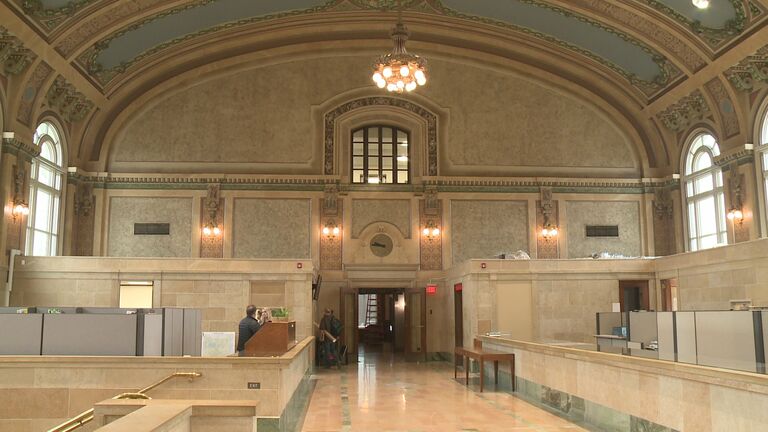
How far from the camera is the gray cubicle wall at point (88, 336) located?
8273 mm

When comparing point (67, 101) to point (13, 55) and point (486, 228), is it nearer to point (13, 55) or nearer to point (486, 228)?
point (13, 55)

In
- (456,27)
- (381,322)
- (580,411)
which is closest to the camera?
(580,411)

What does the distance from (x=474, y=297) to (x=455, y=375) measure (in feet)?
8.81

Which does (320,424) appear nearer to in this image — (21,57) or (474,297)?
(474,297)

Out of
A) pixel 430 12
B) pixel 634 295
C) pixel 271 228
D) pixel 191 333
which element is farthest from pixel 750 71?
pixel 191 333

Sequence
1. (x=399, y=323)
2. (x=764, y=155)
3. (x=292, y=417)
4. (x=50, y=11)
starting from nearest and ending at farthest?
(x=292, y=417)
(x=50, y=11)
(x=764, y=155)
(x=399, y=323)

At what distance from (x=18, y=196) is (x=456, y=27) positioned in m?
12.7

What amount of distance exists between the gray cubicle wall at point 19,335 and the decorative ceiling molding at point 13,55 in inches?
391

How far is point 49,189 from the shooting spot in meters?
19.8

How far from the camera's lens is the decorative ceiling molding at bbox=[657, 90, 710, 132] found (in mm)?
20281

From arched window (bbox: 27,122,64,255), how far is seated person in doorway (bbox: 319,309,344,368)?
764 cm

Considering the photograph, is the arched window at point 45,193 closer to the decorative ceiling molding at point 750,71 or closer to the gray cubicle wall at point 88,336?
the gray cubicle wall at point 88,336

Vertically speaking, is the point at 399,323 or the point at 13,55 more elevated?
the point at 13,55

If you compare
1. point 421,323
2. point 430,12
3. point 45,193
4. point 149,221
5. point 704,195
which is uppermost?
point 430,12
